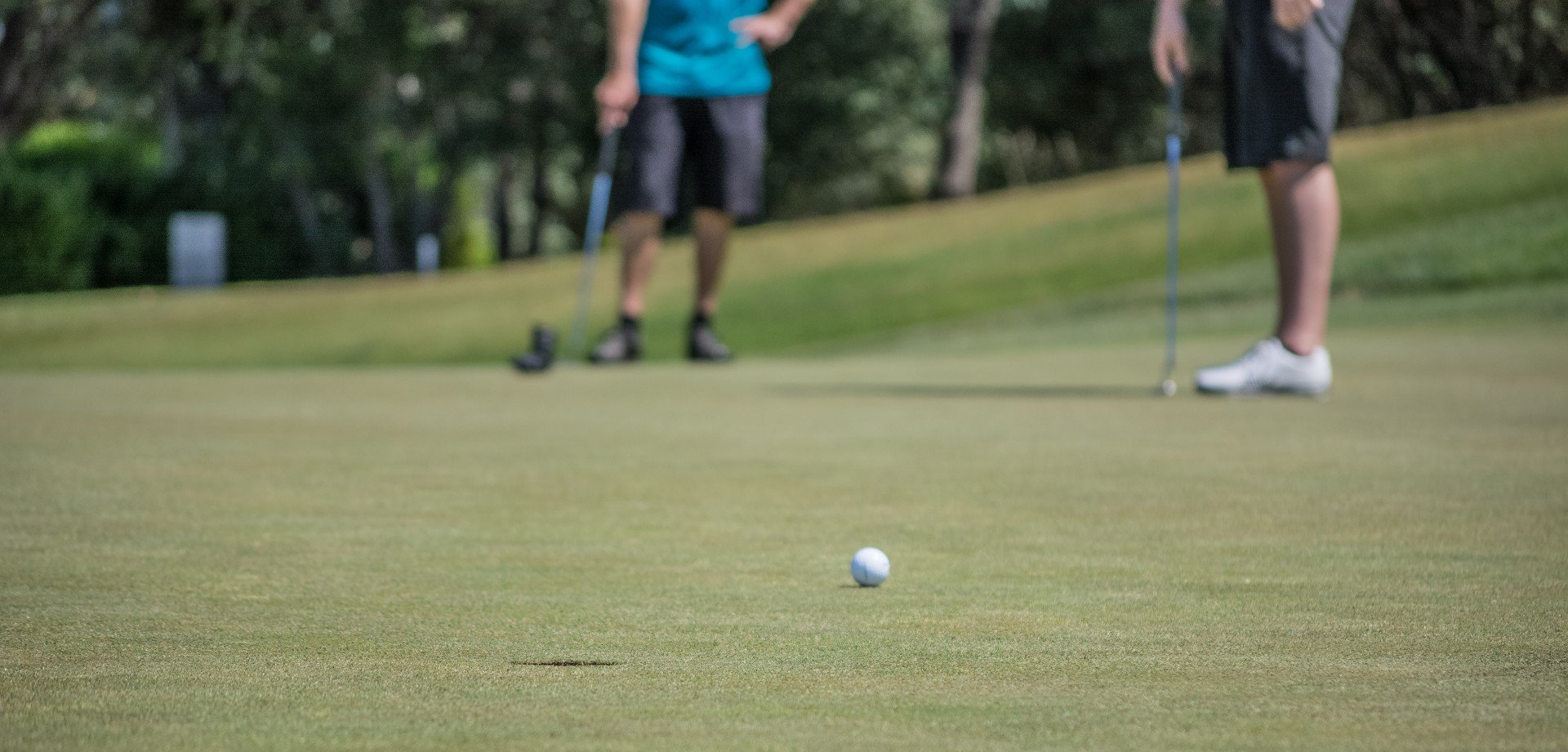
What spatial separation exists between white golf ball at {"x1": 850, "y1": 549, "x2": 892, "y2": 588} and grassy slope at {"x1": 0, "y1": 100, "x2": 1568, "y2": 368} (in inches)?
361

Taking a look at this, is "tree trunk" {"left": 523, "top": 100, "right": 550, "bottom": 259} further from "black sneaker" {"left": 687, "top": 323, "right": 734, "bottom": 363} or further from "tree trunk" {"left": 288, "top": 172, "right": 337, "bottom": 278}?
"black sneaker" {"left": 687, "top": 323, "right": 734, "bottom": 363}

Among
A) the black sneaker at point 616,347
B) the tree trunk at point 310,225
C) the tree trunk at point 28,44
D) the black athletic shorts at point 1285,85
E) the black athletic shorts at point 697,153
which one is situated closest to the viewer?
the black athletic shorts at point 1285,85

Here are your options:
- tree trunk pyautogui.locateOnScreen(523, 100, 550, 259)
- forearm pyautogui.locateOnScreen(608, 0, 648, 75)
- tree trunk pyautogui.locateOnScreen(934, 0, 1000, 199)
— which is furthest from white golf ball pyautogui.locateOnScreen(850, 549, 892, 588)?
tree trunk pyautogui.locateOnScreen(523, 100, 550, 259)

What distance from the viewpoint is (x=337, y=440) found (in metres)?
5.23

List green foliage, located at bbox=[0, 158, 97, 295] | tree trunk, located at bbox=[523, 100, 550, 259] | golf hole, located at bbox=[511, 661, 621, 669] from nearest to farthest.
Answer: golf hole, located at bbox=[511, 661, 621, 669]
green foliage, located at bbox=[0, 158, 97, 295]
tree trunk, located at bbox=[523, 100, 550, 259]

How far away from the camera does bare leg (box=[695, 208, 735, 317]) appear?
29.5 ft

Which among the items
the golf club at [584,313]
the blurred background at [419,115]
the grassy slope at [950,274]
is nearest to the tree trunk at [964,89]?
the blurred background at [419,115]

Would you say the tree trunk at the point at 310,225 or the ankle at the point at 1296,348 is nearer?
the ankle at the point at 1296,348

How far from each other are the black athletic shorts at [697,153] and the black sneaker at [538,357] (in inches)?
29.5

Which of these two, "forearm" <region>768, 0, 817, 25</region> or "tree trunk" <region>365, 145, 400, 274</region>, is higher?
"forearm" <region>768, 0, 817, 25</region>

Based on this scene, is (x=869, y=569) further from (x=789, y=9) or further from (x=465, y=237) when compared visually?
(x=465, y=237)

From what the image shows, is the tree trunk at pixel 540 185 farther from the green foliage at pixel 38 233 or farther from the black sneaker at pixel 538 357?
the black sneaker at pixel 538 357

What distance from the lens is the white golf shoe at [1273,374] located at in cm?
648

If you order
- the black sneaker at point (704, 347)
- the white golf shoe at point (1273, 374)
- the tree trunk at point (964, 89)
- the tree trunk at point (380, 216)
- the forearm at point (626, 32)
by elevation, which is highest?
the forearm at point (626, 32)
